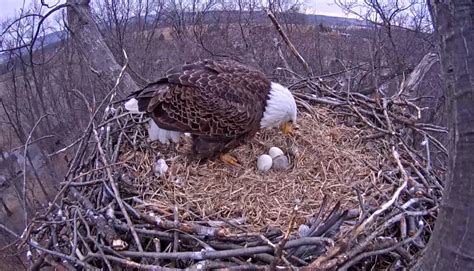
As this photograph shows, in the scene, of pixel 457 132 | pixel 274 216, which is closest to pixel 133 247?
pixel 274 216

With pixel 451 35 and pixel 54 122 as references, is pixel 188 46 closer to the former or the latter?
pixel 54 122

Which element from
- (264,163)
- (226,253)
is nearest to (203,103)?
(264,163)

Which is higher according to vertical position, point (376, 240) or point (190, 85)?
point (190, 85)

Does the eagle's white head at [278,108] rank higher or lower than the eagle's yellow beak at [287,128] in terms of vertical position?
higher

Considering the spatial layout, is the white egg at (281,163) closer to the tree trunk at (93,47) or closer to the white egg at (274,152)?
the white egg at (274,152)

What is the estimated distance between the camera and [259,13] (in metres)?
8.38

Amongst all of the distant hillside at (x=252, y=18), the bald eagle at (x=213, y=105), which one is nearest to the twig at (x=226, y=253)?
the bald eagle at (x=213, y=105)

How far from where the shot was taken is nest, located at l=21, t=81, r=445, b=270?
6.05 feet

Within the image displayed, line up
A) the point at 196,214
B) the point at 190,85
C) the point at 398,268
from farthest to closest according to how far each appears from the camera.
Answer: the point at 190,85 → the point at 196,214 → the point at 398,268

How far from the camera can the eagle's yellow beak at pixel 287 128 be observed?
278cm

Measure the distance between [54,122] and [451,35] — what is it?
966 cm

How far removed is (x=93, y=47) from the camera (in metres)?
3.53

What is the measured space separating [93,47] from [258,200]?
190cm

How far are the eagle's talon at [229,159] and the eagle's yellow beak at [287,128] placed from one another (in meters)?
0.34
